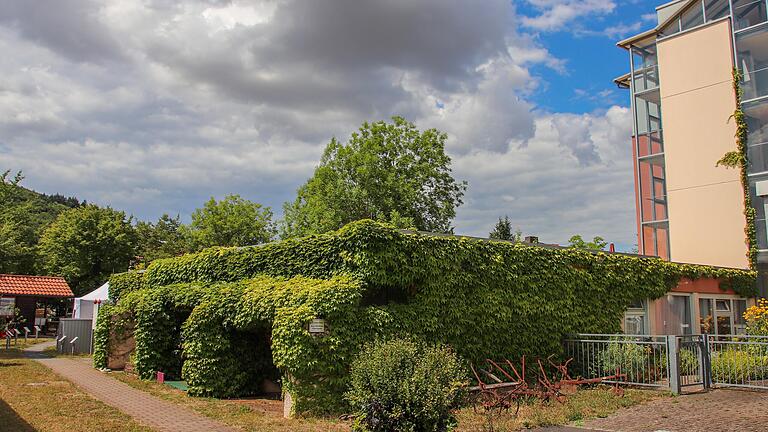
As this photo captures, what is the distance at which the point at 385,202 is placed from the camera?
39.2m

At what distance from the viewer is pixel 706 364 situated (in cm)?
1266

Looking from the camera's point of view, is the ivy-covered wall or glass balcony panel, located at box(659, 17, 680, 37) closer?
the ivy-covered wall

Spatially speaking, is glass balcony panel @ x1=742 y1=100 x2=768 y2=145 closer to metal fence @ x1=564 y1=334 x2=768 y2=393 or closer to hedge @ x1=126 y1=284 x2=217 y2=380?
metal fence @ x1=564 y1=334 x2=768 y2=393

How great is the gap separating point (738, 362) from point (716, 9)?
53.7 feet

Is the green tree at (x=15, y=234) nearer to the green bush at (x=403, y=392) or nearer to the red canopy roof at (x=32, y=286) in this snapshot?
the red canopy roof at (x=32, y=286)

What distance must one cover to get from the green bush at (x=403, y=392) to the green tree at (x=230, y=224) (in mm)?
46393

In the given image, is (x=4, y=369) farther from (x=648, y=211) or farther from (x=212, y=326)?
(x=648, y=211)

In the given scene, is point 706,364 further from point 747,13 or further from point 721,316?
point 747,13

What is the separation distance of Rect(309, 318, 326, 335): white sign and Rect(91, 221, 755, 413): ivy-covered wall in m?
0.10

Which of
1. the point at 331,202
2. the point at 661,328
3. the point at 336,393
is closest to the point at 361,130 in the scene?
the point at 331,202

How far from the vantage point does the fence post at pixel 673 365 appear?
1210 centimetres

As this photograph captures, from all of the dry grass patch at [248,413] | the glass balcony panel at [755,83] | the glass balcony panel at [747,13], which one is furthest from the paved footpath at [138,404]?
the glass balcony panel at [747,13]

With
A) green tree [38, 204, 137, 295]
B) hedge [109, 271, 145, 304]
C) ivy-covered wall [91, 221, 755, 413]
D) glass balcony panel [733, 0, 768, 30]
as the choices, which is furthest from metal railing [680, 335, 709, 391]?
green tree [38, 204, 137, 295]

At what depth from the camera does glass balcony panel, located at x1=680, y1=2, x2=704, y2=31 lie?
23969mm
